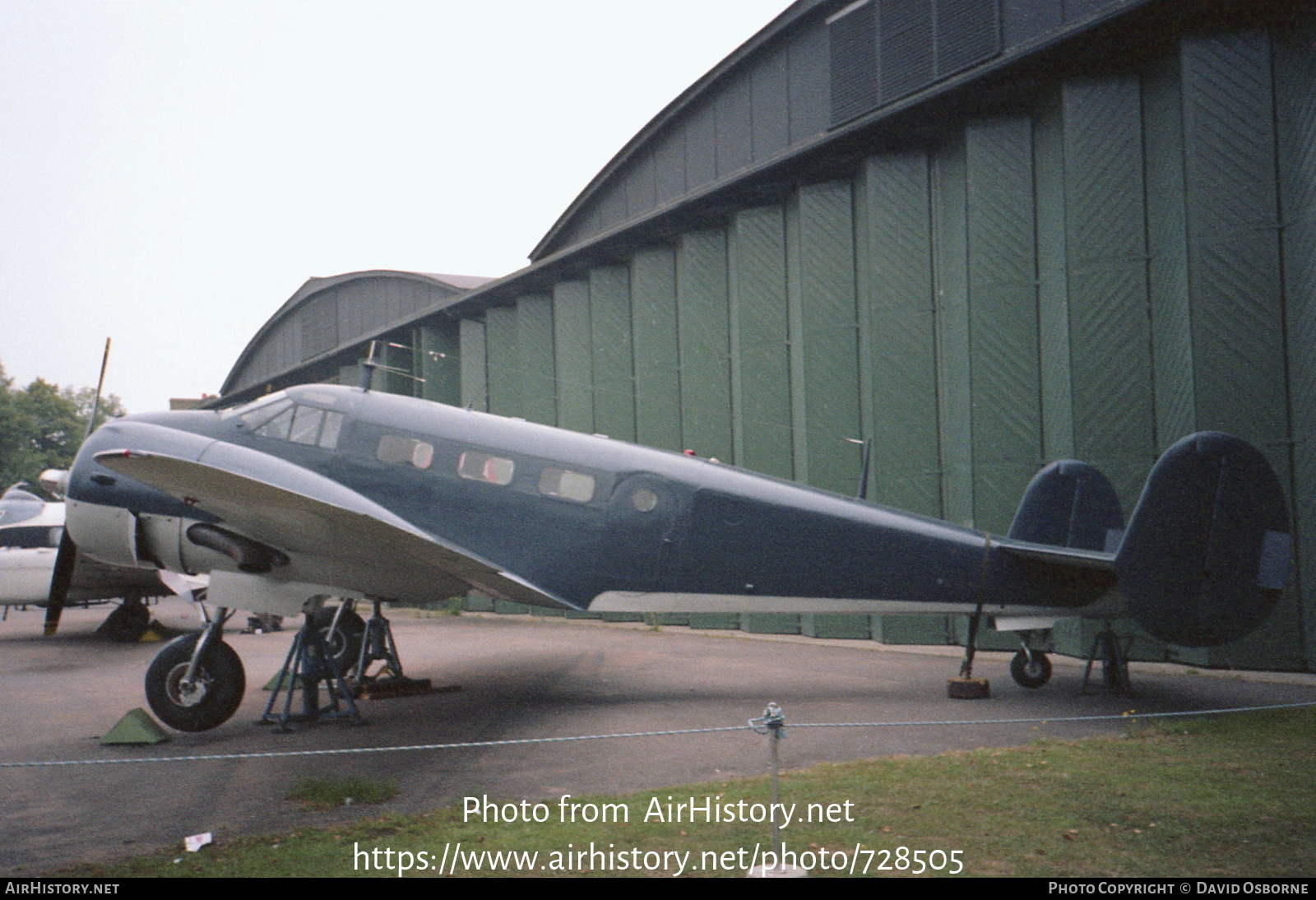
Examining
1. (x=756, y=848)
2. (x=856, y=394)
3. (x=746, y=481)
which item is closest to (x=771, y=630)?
(x=856, y=394)

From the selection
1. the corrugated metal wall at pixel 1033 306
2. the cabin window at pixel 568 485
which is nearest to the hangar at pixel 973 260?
the corrugated metal wall at pixel 1033 306

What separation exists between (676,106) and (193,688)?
17543 millimetres

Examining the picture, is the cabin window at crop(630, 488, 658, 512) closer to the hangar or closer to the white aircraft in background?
the hangar

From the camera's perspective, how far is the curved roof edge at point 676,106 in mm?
19062

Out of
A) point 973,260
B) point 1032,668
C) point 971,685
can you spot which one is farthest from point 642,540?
point 973,260

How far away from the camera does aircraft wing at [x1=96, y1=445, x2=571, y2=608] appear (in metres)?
8.20

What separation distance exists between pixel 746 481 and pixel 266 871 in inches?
259

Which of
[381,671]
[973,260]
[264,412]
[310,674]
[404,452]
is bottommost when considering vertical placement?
[381,671]

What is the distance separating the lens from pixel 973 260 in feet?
51.4

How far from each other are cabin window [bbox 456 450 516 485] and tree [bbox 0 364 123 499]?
62.1 metres

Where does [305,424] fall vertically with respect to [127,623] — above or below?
above

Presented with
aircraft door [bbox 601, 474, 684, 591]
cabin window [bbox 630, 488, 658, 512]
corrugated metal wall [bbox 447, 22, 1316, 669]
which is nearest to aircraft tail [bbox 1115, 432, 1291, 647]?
corrugated metal wall [bbox 447, 22, 1316, 669]

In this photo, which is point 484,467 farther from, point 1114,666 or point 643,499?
point 1114,666

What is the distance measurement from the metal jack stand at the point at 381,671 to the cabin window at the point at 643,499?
138 inches
